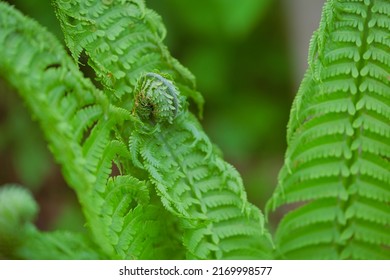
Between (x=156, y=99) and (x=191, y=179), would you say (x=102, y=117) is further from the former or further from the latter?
(x=191, y=179)

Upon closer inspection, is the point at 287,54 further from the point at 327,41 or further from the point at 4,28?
the point at 4,28

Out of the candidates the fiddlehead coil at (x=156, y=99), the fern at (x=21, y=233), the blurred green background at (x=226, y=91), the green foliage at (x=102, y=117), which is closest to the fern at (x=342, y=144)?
the green foliage at (x=102, y=117)

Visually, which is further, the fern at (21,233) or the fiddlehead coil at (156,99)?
the fiddlehead coil at (156,99)

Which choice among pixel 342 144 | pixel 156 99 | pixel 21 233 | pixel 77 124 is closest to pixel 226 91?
pixel 342 144

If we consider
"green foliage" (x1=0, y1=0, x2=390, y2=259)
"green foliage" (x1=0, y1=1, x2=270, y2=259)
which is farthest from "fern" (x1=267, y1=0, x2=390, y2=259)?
"green foliage" (x1=0, y1=1, x2=270, y2=259)

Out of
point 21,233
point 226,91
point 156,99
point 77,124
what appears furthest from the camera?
point 226,91

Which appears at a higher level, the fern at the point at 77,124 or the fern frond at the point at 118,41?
the fern frond at the point at 118,41

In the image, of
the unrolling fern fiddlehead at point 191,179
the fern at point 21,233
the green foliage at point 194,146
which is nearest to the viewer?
the fern at point 21,233

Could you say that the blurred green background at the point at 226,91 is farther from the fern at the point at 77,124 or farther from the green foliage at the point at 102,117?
the fern at the point at 77,124
